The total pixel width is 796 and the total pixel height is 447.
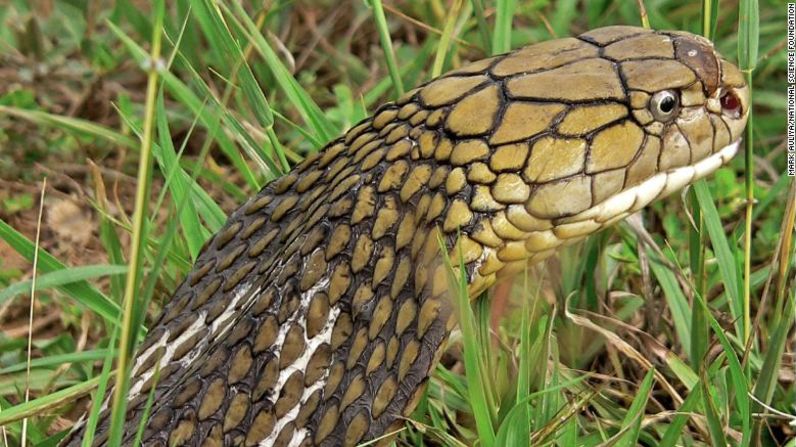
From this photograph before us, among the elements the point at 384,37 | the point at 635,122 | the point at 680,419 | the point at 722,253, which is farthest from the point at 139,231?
the point at 722,253

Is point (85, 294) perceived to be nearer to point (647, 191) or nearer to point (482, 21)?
point (482, 21)

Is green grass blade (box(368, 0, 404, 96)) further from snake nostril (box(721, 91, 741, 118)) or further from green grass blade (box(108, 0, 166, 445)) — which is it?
green grass blade (box(108, 0, 166, 445))

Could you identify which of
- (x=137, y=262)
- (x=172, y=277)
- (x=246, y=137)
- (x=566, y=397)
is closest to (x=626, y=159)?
(x=566, y=397)

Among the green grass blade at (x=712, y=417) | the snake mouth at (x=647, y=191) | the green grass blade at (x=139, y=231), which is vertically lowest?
the green grass blade at (x=712, y=417)

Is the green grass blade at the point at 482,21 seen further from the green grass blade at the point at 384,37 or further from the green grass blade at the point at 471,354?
the green grass blade at the point at 471,354

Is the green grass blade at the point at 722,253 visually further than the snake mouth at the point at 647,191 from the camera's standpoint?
Yes

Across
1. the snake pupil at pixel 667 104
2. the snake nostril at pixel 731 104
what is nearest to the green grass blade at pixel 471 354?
the snake pupil at pixel 667 104

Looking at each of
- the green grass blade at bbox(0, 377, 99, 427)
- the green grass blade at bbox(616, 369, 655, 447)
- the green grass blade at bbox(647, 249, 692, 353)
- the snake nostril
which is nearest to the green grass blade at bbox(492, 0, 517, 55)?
the green grass blade at bbox(647, 249, 692, 353)
